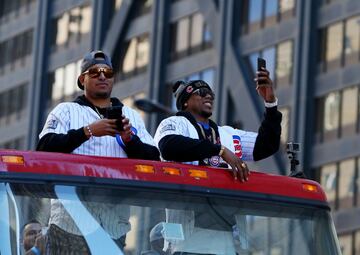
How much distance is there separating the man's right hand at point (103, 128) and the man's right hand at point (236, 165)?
34.2 inches

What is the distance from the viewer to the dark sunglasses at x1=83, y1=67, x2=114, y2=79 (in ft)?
34.8

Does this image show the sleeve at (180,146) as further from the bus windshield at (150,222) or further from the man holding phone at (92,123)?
the bus windshield at (150,222)

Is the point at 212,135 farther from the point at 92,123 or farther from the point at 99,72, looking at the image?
the point at 92,123

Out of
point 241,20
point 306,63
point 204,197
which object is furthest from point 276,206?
point 241,20

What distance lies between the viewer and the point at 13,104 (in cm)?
6366

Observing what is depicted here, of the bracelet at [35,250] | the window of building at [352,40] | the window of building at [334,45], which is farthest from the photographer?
the window of building at [334,45]

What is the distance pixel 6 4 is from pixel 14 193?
56.2m

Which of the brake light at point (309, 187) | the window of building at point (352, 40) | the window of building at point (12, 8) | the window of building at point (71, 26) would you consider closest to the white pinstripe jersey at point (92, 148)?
the brake light at point (309, 187)

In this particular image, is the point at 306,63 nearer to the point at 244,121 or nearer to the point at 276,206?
the point at 244,121

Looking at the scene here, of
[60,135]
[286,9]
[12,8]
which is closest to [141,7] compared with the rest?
[286,9]

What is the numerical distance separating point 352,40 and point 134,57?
12.1 meters

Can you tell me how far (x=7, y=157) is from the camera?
998cm

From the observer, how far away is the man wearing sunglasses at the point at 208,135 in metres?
10.5

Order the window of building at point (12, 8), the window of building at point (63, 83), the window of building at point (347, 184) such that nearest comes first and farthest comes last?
the window of building at point (347, 184) < the window of building at point (63, 83) < the window of building at point (12, 8)
